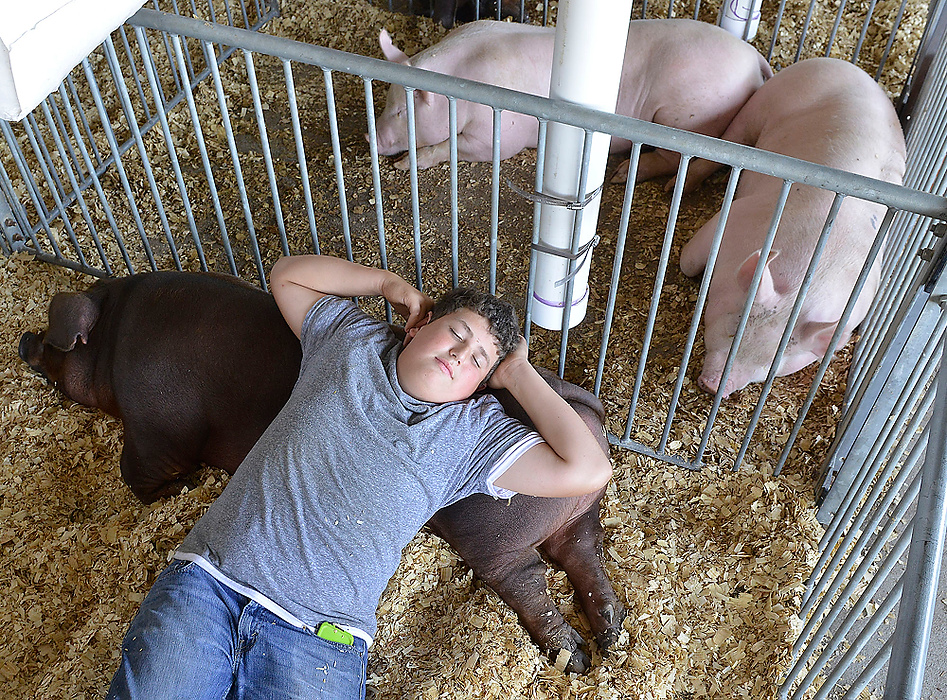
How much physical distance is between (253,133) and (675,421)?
249 cm

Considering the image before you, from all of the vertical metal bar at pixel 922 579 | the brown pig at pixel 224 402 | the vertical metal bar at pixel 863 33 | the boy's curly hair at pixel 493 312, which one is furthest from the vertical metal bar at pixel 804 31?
the vertical metal bar at pixel 922 579

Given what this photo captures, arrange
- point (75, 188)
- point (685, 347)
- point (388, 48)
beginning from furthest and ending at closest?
point (388, 48) < point (75, 188) < point (685, 347)

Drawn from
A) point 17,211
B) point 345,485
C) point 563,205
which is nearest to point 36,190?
point 17,211

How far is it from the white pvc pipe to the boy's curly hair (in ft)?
1.16

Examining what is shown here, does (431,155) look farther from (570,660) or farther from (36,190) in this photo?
(570,660)

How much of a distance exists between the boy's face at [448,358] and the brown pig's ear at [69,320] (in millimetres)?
1100

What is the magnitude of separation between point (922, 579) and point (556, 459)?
34.3 inches

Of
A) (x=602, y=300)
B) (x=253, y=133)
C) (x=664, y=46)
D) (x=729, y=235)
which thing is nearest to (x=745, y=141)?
(x=664, y=46)

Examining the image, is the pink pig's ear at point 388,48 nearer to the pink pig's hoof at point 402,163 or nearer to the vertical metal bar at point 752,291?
the pink pig's hoof at point 402,163

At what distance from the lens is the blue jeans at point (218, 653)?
173 cm

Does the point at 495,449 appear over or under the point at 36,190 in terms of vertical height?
over

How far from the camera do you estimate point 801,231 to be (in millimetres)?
2762

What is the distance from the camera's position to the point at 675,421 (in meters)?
2.77

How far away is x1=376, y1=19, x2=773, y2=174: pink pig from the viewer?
357 cm
